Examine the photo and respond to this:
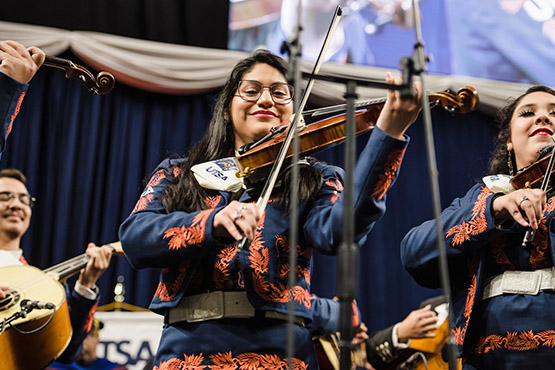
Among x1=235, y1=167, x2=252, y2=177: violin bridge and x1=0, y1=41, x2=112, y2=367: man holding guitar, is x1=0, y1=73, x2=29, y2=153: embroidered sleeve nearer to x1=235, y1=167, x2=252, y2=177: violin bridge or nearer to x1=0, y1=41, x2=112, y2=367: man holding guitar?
x1=235, y1=167, x2=252, y2=177: violin bridge

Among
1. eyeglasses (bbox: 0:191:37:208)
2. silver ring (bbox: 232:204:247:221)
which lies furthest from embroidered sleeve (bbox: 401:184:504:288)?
eyeglasses (bbox: 0:191:37:208)

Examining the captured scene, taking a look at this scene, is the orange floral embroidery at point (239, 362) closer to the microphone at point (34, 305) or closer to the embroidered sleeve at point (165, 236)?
the embroidered sleeve at point (165, 236)

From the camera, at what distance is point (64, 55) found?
14.8 feet

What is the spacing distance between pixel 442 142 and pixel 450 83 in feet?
1.77

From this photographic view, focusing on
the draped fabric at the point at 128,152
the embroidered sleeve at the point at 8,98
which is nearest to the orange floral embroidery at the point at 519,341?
the embroidered sleeve at the point at 8,98

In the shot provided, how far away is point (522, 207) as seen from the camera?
170 cm

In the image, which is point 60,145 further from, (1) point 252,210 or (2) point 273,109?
(1) point 252,210

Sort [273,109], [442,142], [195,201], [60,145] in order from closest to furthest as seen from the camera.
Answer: [195,201] < [273,109] < [60,145] < [442,142]

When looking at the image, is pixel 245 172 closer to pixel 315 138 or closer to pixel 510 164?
pixel 315 138

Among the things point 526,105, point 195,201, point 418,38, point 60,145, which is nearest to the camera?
point 418,38

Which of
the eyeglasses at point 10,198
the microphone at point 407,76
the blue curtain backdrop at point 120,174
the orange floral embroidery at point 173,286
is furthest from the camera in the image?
the blue curtain backdrop at point 120,174

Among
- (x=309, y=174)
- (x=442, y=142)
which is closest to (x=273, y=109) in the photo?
(x=309, y=174)

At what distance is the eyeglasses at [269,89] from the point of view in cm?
185

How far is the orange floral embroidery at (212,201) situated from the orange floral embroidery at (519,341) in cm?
79
